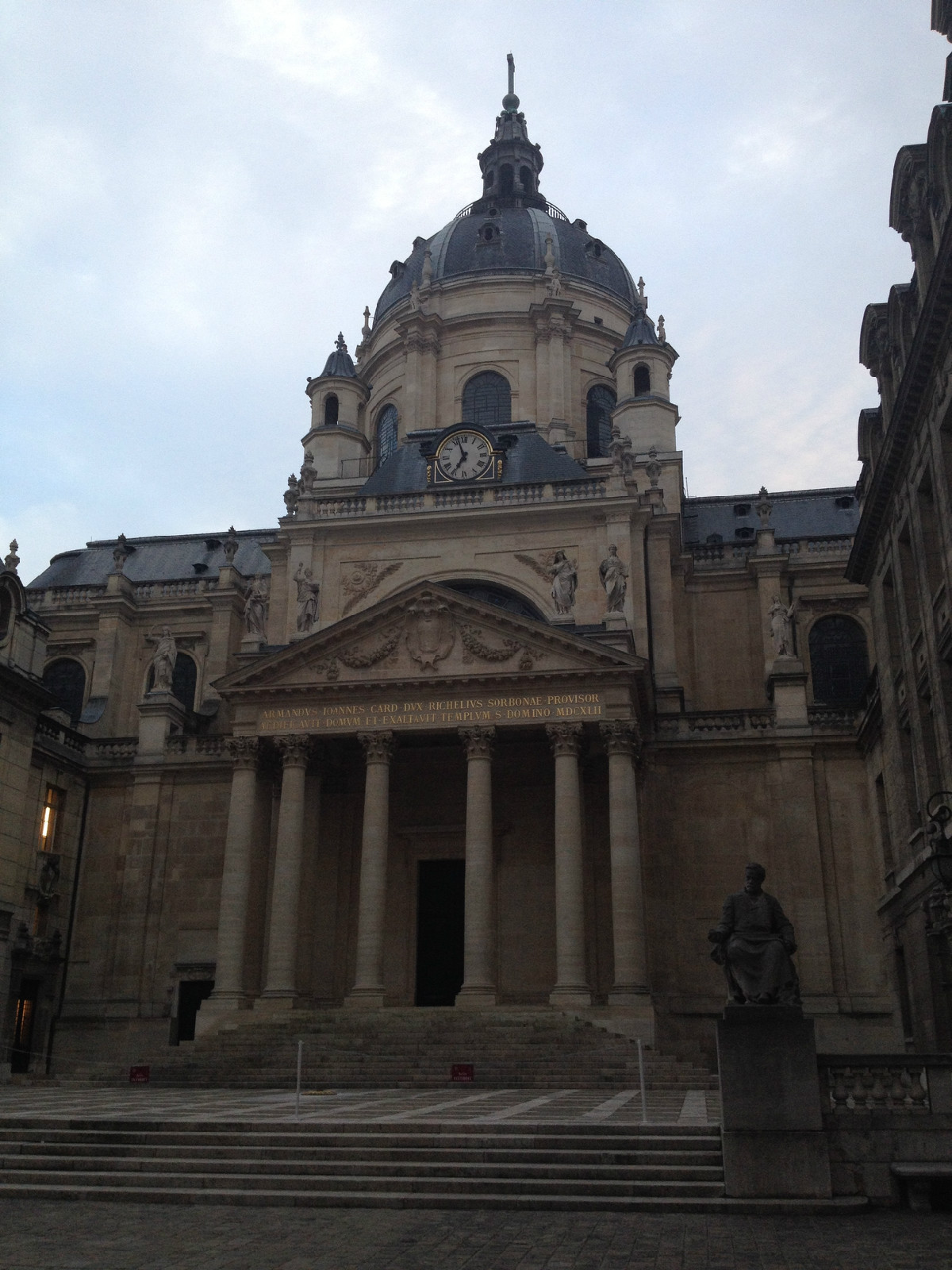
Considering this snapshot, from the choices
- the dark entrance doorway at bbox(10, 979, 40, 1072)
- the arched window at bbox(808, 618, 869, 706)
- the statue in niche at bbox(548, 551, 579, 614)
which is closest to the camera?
the statue in niche at bbox(548, 551, 579, 614)

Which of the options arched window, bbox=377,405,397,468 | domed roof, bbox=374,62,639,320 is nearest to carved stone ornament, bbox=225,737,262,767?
arched window, bbox=377,405,397,468

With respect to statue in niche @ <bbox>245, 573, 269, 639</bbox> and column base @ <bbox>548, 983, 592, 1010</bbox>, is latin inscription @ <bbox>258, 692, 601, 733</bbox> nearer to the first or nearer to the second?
statue in niche @ <bbox>245, 573, 269, 639</bbox>

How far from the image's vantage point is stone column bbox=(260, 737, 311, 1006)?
112 feet

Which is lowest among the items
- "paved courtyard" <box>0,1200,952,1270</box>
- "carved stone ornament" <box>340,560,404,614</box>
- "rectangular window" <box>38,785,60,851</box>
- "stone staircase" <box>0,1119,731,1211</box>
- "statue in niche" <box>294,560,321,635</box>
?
"paved courtyard" <box>0,1200,952,1270</box>

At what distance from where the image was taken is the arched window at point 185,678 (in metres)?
49.8

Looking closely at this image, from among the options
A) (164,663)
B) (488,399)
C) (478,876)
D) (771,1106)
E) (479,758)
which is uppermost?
(488,399)

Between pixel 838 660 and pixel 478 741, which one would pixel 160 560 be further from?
pixel 838 660

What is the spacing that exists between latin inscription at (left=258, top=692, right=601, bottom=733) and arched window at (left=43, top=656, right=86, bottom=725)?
16.5m

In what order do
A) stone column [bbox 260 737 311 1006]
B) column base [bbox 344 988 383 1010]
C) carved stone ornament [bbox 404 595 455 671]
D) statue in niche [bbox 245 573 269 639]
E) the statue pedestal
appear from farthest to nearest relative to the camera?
1. statue in niche [bbox 245 573 269 639]
2. carved stone ornament [bbox 404 595 455 671]
3. stone column [bbox 260 737 311 1006]
4. column base [bbox 344 988 383 1010]
5. the statue pedestal

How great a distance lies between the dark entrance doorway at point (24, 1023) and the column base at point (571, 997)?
16.7 metres

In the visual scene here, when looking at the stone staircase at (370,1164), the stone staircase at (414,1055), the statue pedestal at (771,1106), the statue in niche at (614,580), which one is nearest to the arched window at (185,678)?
the statue in niche at (614,580)

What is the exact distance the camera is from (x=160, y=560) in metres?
57.1

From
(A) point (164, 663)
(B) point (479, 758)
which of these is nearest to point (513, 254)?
(A) point (164, 663)

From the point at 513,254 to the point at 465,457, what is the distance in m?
20.8
